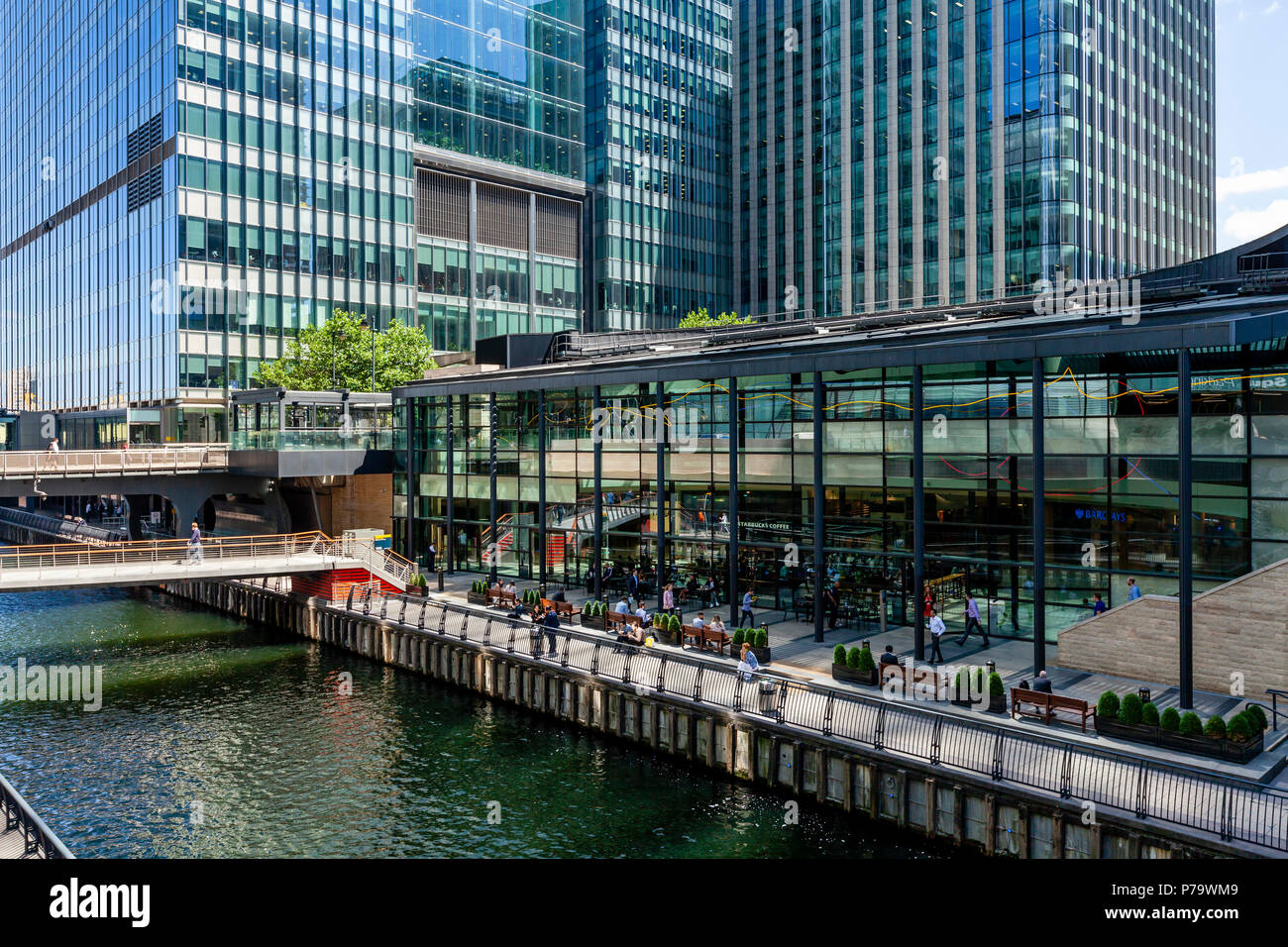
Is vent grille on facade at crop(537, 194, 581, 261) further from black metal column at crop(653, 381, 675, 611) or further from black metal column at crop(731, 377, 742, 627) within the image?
black metal column at crop(731, 377, 742, 627)

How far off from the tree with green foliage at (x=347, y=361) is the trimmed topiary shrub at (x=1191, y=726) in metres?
51.3

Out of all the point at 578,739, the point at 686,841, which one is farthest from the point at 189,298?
the point at 686,841

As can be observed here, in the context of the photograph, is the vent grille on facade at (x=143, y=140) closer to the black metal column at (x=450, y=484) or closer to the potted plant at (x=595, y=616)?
the black metal column at (x=450, y=484)

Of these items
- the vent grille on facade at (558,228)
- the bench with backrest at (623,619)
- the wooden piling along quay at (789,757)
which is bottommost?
the wooden piling along quay at (789,757)

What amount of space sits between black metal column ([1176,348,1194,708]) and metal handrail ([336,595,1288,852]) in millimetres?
5110

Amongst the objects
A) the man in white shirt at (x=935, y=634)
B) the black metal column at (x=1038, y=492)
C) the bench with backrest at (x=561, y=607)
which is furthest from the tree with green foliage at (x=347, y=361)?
the black metal column at (x=1038, y=492)

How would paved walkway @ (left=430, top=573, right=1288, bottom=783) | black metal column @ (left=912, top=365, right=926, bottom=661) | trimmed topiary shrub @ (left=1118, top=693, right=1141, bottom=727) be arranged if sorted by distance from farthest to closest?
1. black metal column @ (left=912, top=365, right=926, bottom=661)
2. trimmed topiary shrub @ (left=1118, top=693, right=1141, bottom=727)
3. paved walkway @ (left=430, top=573, right=1288, bottom=783)

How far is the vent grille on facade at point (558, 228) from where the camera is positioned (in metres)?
97.9

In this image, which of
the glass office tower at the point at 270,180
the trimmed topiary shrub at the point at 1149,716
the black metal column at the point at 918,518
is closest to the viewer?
the trimmed topiary shrub at the point at 1149,716

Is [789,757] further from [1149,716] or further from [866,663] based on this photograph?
[1149,716]

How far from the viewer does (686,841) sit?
68.3 ft

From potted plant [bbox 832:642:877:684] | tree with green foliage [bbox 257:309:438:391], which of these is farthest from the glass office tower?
potted plant [bbox 832:642:877:684]

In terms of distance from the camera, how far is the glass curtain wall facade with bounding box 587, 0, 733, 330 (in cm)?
10194
